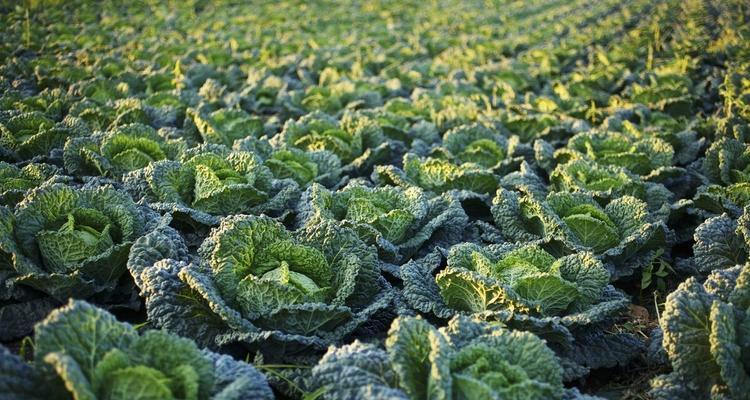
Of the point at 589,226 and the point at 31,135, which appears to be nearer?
the point at 589,226

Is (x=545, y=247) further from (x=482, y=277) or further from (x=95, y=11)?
(x=95, y=11)

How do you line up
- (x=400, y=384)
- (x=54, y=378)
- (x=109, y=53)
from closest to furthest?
1. (x=54, y=378)
2. (x=400, y=384)
3. (x=109, y=53)

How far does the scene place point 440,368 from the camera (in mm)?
2605

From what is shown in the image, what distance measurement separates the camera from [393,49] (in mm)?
12258

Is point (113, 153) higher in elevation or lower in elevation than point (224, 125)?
higher

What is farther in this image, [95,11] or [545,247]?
[95,11]

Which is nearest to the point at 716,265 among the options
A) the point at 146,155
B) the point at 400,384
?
the point at 400,384

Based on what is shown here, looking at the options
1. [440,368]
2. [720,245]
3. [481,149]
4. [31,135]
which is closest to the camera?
[440,368]

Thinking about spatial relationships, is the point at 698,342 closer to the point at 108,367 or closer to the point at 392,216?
the point at 392,216

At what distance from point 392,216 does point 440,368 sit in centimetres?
179

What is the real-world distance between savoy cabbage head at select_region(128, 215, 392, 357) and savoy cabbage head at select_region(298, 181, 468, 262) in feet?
1.22

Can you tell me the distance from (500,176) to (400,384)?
341cm

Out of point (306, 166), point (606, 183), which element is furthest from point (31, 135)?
point (606, 183)

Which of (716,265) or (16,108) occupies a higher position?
(16,108)
